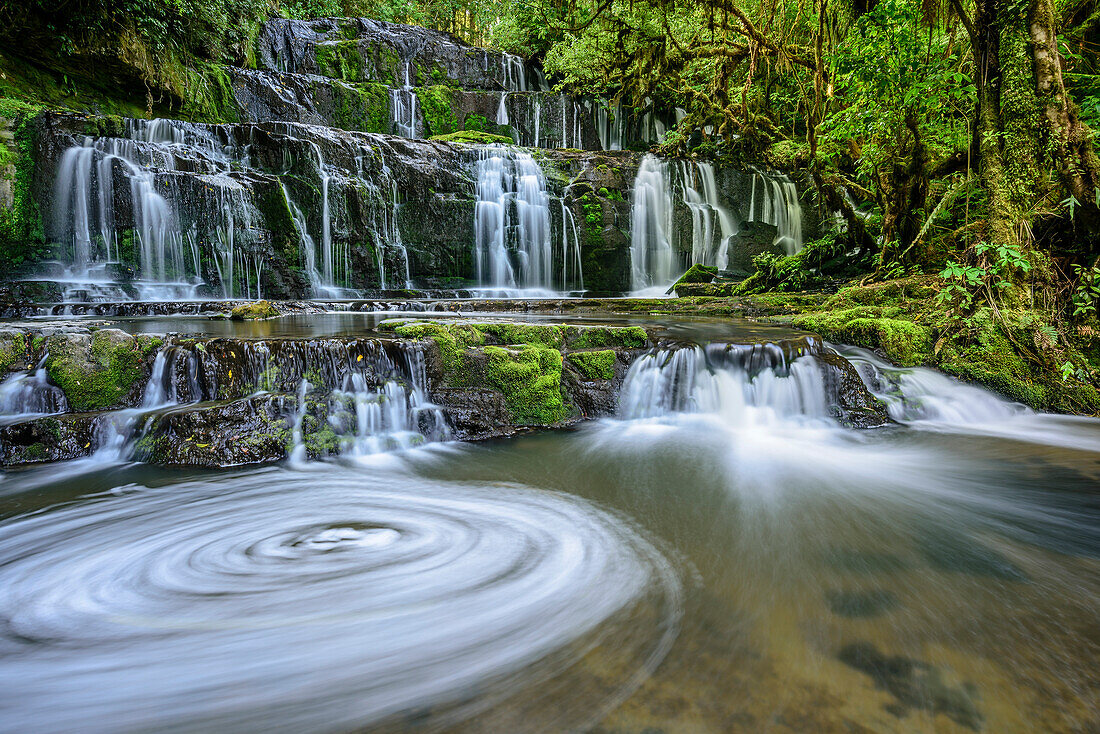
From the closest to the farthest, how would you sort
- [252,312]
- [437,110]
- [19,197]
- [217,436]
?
[217,436], [252,312], [19,197], [437,110]

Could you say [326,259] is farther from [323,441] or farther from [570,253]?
[323,441]

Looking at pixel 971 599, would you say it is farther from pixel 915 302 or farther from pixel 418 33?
pixel 418 33

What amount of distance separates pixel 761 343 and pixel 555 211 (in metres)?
8.91

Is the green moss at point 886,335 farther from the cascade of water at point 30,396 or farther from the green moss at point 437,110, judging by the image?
the green moss at point 437,110

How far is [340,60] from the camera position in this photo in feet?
59.2

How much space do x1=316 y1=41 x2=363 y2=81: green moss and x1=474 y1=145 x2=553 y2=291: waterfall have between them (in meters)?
8.38

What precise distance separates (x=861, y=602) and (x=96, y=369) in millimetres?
5339

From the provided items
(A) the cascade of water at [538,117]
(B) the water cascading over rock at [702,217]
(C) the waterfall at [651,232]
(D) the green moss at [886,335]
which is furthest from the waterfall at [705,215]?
(D) the green moss at [886,335]

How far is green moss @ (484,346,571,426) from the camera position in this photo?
4965mm

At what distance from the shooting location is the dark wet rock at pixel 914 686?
1.48m

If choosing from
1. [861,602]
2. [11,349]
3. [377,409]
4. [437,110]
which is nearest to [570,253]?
[437,110]

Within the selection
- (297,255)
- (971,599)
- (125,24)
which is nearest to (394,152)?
(297,255)

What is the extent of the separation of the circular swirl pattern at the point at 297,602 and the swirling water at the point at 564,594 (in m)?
0.01

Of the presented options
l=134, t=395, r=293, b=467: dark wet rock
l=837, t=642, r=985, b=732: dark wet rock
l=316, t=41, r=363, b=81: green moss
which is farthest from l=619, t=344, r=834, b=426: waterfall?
l=316, t=41, r=363, b=81: green moss
